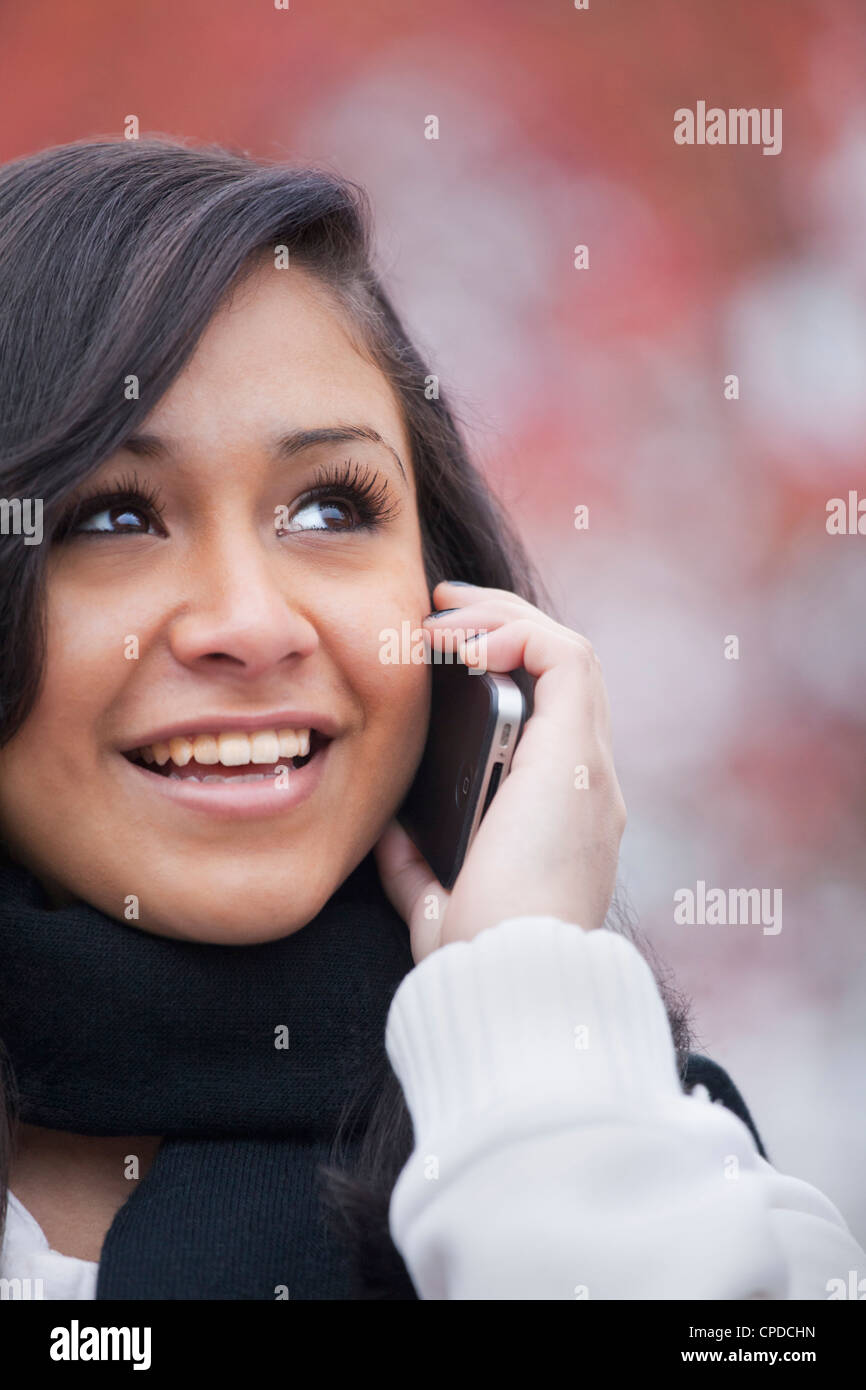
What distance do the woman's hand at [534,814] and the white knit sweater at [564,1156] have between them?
7 cm

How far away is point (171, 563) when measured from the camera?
1246 mm

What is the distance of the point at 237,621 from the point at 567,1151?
54 cm

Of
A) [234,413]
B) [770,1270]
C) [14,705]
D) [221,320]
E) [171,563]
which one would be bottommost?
[770,1270]

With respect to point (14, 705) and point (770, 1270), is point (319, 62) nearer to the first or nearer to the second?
point (14, 705)

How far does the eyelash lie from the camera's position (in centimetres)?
123

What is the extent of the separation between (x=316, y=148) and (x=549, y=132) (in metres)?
0.65

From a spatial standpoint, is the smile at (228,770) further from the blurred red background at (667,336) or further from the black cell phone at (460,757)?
the blurred red background at (667,336)

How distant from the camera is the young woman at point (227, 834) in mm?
1132

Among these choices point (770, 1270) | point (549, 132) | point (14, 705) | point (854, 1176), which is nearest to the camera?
point (770, 1270)

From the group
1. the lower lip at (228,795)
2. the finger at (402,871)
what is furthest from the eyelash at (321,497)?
the finger at (402,871)

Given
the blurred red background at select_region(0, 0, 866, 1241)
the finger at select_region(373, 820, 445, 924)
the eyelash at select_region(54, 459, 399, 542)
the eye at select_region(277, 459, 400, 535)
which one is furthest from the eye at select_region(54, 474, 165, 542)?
the blurred red background at select_region(0, 0, 866, 1241)

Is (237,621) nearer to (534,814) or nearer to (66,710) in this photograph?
(66,710)

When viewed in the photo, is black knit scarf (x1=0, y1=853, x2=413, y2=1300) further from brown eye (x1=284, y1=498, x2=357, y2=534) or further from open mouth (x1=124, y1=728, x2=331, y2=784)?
brown eye (x1=284, y1=498, x2=357, y2=534)

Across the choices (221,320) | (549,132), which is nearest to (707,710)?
(549,132)
